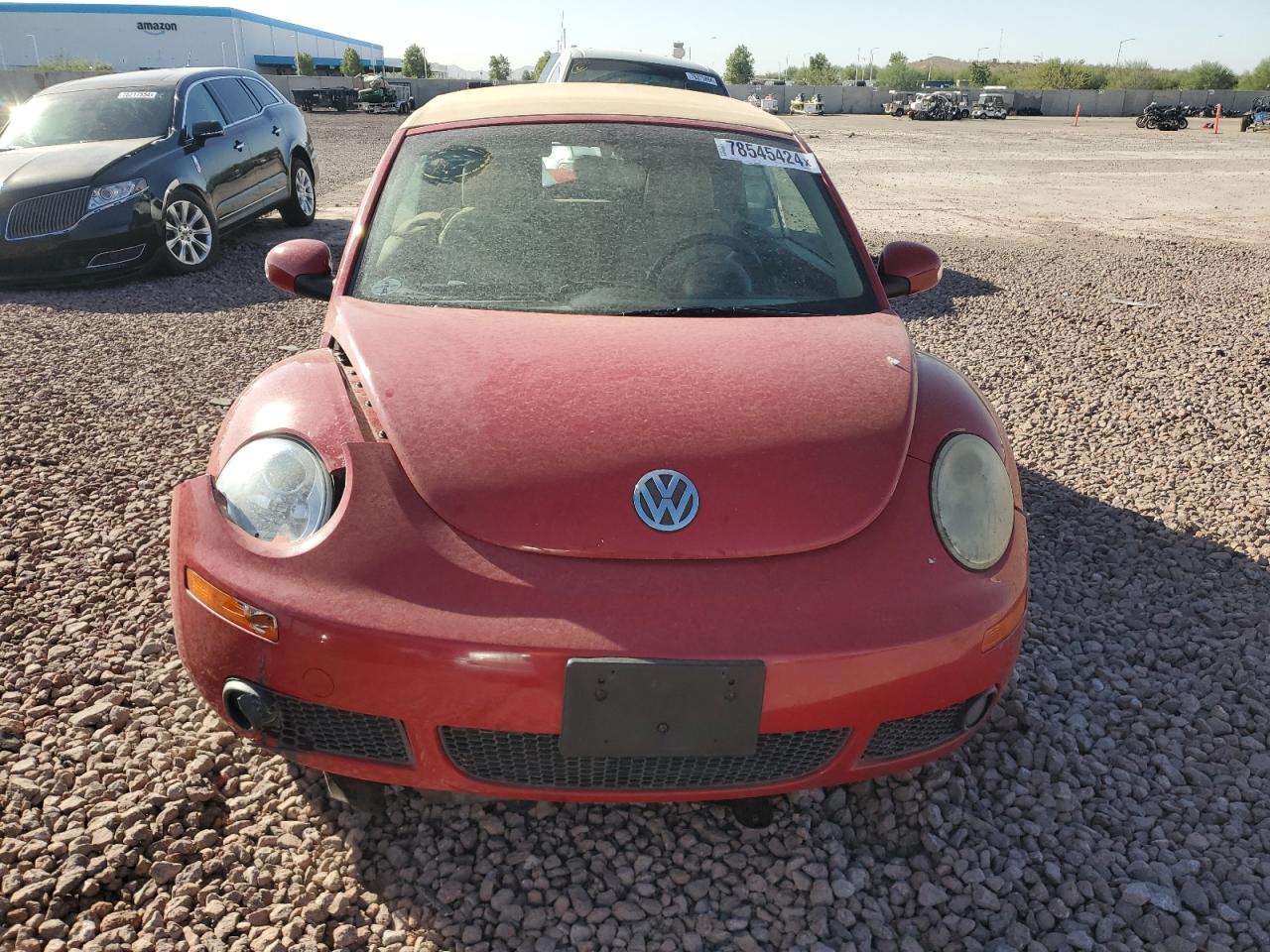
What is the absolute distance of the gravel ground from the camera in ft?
6.45

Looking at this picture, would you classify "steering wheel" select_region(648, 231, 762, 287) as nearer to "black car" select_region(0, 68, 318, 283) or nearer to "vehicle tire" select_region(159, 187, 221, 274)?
"black car" select_region(0, 68, 318, 283)

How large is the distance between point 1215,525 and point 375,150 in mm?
22046

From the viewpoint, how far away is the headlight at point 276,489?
1.94 metres

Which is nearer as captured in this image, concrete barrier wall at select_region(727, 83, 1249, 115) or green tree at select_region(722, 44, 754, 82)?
concrete barrier wall at select_region(727, 83, 1249, 115)

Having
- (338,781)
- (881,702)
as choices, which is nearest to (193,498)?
(338,781)

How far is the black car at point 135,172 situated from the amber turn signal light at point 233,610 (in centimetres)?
679

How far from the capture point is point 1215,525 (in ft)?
12.8

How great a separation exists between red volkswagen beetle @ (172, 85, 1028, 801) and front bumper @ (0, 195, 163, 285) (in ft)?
20.2

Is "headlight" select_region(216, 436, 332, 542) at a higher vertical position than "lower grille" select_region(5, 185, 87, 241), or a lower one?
higher

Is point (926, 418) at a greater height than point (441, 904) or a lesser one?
greater

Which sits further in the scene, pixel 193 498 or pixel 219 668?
pixel 193 498

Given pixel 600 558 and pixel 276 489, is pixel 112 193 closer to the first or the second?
pixel 276 489

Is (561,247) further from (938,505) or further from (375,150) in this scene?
(375,150)

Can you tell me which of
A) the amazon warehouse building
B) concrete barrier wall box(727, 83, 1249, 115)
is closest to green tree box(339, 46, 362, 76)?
the amazon warehouse building
